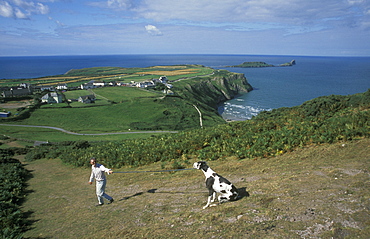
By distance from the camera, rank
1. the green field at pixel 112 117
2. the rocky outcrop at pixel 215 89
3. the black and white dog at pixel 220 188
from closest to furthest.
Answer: the black and white dog at pixel 220 188
the green field at pixel 112 117
the rocky outcrop at pixel 215 89

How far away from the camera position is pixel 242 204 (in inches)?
360

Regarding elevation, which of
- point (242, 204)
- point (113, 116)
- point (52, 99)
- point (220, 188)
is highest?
point (220, 188)

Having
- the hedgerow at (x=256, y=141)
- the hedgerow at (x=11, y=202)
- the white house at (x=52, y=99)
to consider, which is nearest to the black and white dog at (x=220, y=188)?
the hedgerow at (x=256, y=141)

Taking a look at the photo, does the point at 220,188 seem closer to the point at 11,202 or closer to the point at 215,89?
the point at 11,202

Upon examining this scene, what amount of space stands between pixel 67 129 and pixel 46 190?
52799 millimetres

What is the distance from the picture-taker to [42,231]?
10.5 m

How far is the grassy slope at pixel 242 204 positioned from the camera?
293 inches

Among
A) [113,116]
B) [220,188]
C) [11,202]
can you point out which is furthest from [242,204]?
[113,116]

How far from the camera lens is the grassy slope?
7.43 metres

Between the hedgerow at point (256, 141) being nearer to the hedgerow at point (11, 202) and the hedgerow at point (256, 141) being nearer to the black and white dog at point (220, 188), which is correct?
the hedgerow at point (11, 202)

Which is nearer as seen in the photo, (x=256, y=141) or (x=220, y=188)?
(x=220, y=188)

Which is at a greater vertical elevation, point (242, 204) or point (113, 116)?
point (242, 204)

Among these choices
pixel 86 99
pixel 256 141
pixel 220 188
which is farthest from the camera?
pixel 86 99

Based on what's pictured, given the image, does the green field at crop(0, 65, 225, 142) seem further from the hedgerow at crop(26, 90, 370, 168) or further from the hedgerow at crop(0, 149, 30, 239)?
the hedgerow at crop(0, 149, 30, 239)
